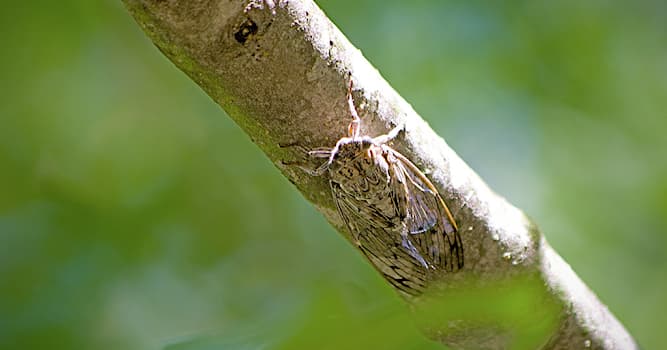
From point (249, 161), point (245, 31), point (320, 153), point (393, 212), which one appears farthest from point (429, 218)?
point (249, 161)

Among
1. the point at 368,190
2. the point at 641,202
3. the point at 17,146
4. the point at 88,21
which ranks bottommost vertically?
the point at 641,202

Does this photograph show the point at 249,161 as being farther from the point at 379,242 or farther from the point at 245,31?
the point at 245,31

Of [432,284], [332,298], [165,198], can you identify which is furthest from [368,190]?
[332,298]

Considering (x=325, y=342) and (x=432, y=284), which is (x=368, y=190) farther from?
(x=325, y=342)

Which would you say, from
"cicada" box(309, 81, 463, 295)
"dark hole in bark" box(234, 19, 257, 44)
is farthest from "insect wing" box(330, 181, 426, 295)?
"dark hole in bark" box(234, 19, 257, 44)

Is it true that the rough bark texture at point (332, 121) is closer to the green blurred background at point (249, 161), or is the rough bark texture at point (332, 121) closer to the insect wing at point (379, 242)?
the insect wing at point (379, 242)

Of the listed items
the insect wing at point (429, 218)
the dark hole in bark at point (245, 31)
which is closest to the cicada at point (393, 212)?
the insect wing at point (429, 218)
